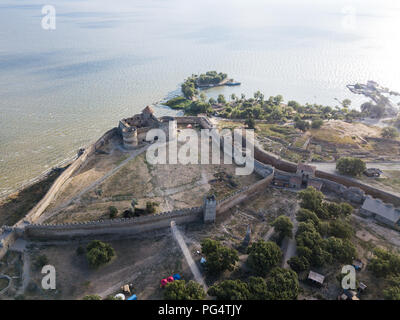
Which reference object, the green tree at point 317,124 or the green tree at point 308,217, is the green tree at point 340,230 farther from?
the green tree at point 317,124

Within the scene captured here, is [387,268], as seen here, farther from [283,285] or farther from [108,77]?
[108,77]

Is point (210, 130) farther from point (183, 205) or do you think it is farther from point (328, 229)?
point (328, 229)

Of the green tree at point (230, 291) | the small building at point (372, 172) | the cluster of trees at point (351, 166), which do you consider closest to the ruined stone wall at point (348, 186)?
the cluster of trees at point (351, 166)

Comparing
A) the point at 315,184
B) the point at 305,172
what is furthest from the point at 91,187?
the point at 315,184

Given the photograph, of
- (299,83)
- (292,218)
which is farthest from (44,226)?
(299,83)

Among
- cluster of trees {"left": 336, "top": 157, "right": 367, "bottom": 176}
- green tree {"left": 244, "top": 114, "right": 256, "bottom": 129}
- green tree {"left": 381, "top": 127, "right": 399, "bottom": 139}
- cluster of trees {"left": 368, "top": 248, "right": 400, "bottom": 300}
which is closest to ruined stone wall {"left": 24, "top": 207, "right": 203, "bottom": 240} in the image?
cluster of trees {"left": 368, "top": 248, "right": 400, "bottom": 300}

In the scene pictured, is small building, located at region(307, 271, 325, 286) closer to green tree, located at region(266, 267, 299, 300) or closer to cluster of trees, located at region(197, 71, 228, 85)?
green tree, located at region(266, 267, 299, 300)
